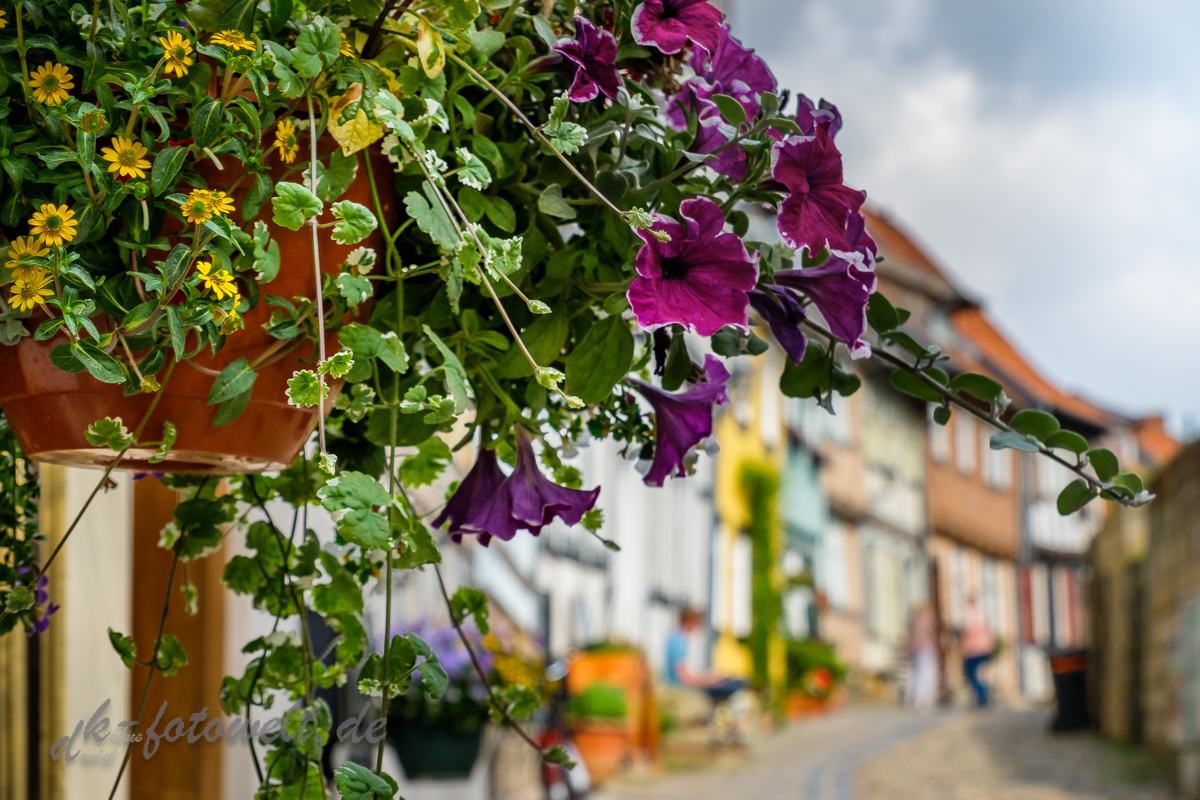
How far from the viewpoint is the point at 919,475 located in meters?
21.2

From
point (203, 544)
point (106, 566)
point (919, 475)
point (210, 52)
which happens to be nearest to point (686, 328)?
point (210, 52)

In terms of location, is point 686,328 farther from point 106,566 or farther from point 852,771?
point 852,771

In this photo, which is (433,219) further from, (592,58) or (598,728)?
(598,728)

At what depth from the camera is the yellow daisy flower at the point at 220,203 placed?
66 centimetres

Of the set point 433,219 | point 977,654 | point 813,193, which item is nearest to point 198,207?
point 433,219

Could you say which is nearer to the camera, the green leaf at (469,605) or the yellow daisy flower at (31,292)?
the yellow daisy flower at (31,292)

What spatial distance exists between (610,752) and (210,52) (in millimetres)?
7756

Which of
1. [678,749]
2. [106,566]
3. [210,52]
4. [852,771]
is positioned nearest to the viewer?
[210,52]

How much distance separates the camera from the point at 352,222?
0.68m

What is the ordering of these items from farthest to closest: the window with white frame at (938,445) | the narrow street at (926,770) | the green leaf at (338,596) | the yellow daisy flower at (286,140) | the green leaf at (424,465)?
the window with white frame at (938,445) < the narrow street at (926,770) < the green leaf at (424,465) < the green leaf at (338,596) < the yellow daisy flower at (286,140)

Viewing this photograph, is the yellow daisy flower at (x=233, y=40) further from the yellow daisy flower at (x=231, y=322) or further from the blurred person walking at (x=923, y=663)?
the blurred person walking at (x=923, y=663)

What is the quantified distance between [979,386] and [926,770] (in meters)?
8.98

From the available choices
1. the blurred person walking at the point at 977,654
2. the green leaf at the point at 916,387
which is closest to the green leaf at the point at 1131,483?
the green leaf at the point at 916,387

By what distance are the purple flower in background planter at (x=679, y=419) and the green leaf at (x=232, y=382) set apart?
286 millimetres
